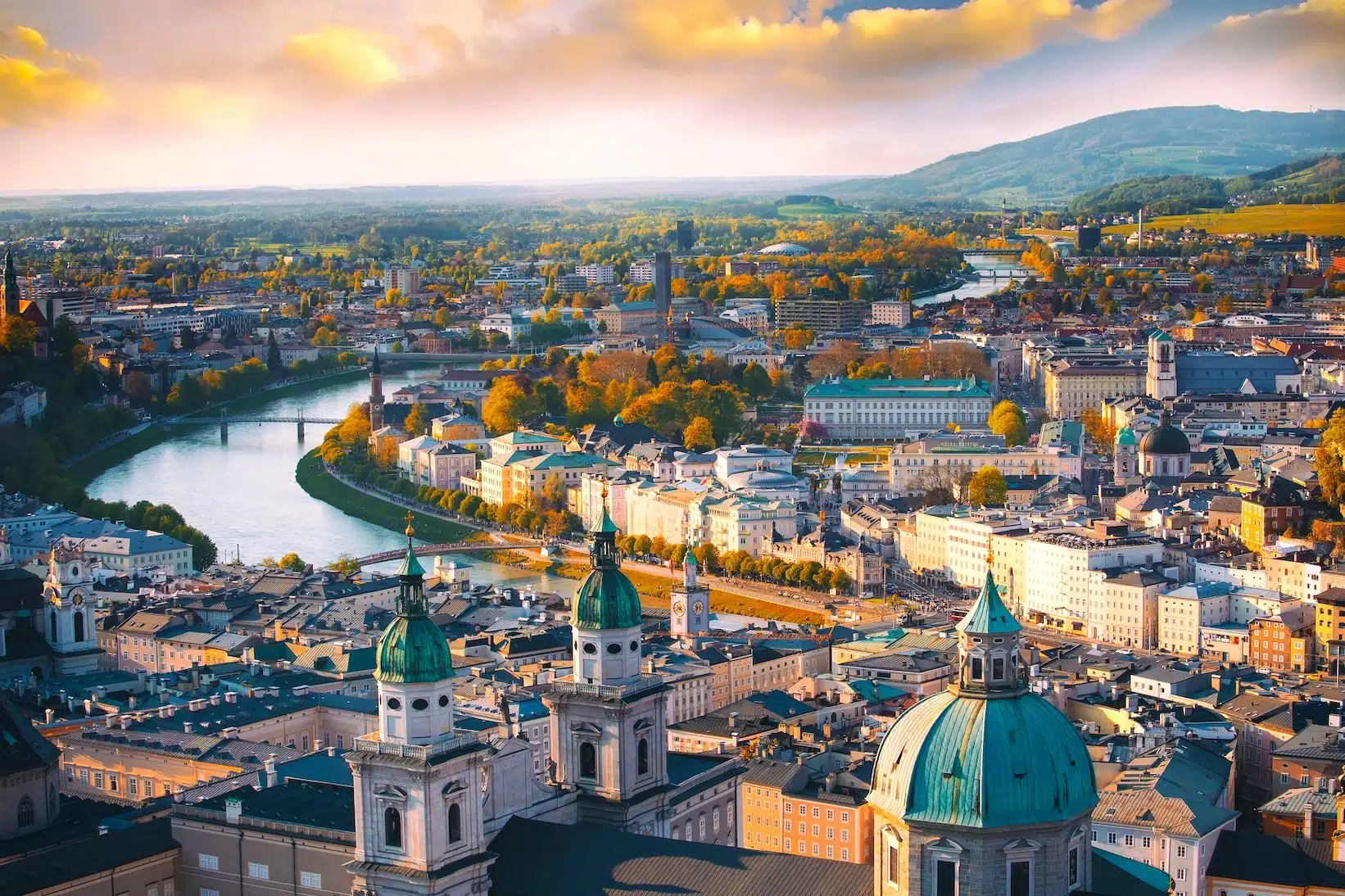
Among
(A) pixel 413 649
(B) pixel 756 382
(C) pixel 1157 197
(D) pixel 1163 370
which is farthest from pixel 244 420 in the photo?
(C) pixel 1157 197

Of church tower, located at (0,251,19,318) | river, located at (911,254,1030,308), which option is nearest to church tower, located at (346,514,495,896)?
church tower, located at (0,251,19,318)

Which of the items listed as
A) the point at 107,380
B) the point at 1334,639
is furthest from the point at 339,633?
the point at 107,380

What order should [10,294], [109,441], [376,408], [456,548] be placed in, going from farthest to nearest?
[10,294] → [109,441] → [376,408] → [456,548]

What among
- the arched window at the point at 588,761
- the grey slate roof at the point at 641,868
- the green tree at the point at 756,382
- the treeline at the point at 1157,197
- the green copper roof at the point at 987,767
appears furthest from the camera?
the treeline at the point at 1157,197

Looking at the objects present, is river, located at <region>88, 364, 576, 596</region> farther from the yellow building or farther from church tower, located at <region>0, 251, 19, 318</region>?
the yellow building

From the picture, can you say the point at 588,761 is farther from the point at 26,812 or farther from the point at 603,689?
the point at 26,812

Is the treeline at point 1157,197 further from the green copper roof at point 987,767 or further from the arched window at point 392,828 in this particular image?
the green copper roof at point 987,767

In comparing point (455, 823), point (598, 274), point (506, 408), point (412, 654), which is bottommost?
point (506, 408)

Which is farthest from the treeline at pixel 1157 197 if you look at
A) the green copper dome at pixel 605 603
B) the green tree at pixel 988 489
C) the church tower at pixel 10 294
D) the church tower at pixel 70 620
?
the green copper dome at pixel 605 603
